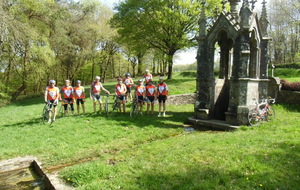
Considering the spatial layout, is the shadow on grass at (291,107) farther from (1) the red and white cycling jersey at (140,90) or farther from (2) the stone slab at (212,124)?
(1) the red and white cycling jersey at (140,90)

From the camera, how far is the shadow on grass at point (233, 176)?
4.24 metres

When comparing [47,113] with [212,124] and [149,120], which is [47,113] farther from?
[212,124]

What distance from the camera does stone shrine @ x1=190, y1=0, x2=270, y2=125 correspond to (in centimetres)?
929

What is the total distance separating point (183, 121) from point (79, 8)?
922 inches

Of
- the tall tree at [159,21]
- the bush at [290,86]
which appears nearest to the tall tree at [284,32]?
the tall tree at [159,21]

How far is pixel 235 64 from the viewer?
955 centimetres

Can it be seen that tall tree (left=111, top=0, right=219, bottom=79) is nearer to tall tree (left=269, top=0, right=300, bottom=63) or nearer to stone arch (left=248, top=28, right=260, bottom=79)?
stone arch (left=248, top=28, right=260, bottom=79)

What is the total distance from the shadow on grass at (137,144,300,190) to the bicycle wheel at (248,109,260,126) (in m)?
3.73

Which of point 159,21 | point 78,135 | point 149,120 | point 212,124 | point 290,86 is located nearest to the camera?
point 78,135

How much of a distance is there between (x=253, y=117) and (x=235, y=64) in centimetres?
235

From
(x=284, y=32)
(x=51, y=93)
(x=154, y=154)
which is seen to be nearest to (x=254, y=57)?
(x=154, y=154)

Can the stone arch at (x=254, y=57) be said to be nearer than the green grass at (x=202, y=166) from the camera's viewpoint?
No

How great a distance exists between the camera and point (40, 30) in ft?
69.7

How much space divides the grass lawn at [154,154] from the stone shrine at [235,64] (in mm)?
1448
